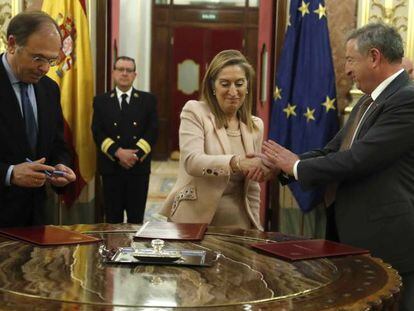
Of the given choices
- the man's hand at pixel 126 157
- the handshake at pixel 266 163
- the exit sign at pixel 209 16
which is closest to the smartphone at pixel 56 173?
the handshake at pixel 266 163

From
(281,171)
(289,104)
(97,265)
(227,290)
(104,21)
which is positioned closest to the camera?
(227,290)

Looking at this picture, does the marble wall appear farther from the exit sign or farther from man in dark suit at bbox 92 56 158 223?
the exit sign

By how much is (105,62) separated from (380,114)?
342cm

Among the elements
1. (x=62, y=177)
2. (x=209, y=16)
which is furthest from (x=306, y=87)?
(x=209, y=16)

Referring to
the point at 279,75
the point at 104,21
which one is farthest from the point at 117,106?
the point at 279,75

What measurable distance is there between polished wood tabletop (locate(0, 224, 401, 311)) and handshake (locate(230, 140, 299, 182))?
617 millimetres

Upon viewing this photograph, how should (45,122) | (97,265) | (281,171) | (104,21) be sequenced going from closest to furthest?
1. (97,265)
2. (45,122)
3. (281,171)
4. (104,21)

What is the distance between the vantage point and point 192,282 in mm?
1676

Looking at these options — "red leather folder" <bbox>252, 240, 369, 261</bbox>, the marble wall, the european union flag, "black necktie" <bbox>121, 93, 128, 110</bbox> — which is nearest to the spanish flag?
"black necktie" <bbox>121, 93, 128, 110</bbox>

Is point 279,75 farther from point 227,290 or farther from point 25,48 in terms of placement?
point 227,290

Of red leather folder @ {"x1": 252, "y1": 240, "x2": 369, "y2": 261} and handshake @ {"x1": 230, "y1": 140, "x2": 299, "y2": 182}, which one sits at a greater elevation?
handshake @ {"x1": 230, "y1": 140, "x2": 299, "y2": 182}

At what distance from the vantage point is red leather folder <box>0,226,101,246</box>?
6.86 ft

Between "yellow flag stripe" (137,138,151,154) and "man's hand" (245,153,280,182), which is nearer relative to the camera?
"man's hand" (245,153,280,182)

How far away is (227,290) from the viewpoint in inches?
63.4
